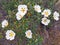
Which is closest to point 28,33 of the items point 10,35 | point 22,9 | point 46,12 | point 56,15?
point 10,35

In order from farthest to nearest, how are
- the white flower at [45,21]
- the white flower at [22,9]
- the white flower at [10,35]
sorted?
the white flower at [45,21]
the white flower at [22,9]
the white flower at [10,35]

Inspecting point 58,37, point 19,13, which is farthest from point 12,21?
point 58,37

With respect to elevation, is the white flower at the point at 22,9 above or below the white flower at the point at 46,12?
above

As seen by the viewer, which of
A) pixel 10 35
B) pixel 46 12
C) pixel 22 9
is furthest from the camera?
pixel 46 12

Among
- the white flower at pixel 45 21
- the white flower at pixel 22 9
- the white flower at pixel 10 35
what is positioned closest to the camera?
the white flower at pixel 10 35

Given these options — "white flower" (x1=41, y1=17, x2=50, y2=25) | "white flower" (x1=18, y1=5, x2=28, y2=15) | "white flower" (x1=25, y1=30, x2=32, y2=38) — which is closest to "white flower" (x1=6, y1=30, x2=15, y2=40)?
"white flower" (x1=25, y1=30, x2=32, y2=38)

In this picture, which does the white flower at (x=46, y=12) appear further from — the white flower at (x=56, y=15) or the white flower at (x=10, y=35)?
the white flower at (x=10, y=35)

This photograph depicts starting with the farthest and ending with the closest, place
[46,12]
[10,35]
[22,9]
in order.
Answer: [46,12] < [22,9] < [10,35]

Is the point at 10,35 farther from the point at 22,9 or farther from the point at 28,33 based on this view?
the point at 22,9

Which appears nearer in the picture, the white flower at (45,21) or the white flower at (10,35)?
the white flower at (10,35)

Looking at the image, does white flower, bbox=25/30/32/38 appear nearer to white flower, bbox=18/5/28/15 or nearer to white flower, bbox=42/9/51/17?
white flower, bbox=18/5/28/15

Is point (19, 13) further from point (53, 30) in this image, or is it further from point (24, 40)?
point (53, 30)

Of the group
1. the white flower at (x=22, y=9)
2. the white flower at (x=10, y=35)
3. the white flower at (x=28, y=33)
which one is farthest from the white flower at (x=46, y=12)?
the white flower at (x=10, y=35)
